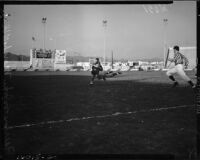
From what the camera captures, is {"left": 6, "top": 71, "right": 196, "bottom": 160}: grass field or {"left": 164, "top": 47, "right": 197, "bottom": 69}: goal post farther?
{"left": 164, "top": 47, "right": 197, "bottom": 69}: goal post

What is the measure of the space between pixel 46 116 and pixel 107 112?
146cm

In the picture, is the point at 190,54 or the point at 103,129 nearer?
the point at 103,129

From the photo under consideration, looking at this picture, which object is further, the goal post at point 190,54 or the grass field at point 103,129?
the goal post at point 190,54

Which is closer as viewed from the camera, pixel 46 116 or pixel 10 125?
pixel 10 125

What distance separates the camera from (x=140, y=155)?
3.36 m

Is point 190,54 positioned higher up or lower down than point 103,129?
higher up

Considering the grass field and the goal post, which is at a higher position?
the goal post

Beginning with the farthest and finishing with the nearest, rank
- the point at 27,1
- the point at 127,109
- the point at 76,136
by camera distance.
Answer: the point at 127,109, the point at 76,136, the point at 27,1

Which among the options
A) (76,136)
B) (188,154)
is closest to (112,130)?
(76,136)

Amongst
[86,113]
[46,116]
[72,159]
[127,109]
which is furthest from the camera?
[127,109]

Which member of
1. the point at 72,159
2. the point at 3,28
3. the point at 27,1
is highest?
the point at 27,1

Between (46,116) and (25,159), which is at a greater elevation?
(46,116)

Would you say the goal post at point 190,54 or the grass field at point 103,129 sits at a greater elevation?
the goal post at point 190,54

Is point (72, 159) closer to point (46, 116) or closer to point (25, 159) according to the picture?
point (25, 159)
